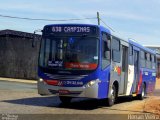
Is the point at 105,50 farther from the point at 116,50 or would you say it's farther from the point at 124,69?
the point at 124,69

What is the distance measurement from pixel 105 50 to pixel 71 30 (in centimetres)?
149

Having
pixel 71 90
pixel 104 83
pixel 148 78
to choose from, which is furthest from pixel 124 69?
pixel 148 78

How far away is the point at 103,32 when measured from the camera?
16391 mm

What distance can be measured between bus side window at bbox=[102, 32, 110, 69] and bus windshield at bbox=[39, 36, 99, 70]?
0.45 m

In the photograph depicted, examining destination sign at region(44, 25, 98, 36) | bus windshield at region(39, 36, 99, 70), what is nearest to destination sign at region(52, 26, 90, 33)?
destination sign at region(44, 25, 98, 36)

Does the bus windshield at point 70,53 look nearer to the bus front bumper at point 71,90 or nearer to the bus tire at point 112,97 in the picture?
the bus front bumper at point 71,90

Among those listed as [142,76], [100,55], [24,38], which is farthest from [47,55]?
[24,38]

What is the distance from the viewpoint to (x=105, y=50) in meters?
16.4

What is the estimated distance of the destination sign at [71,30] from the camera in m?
16.1

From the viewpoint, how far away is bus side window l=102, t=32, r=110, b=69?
16.2 m

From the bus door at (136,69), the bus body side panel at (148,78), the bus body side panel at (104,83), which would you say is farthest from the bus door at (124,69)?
the bus body side panel at (148,78)

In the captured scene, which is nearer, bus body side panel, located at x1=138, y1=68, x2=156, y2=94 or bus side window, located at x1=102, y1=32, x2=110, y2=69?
bus side window, located at x1=102, y1=32, x2=110, y2=69

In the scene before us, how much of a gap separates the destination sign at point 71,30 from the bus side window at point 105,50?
1.89ft

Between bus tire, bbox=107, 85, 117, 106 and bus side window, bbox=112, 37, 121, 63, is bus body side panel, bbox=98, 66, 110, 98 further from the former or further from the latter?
bus side window, bbox=112, 37, 121, 63
